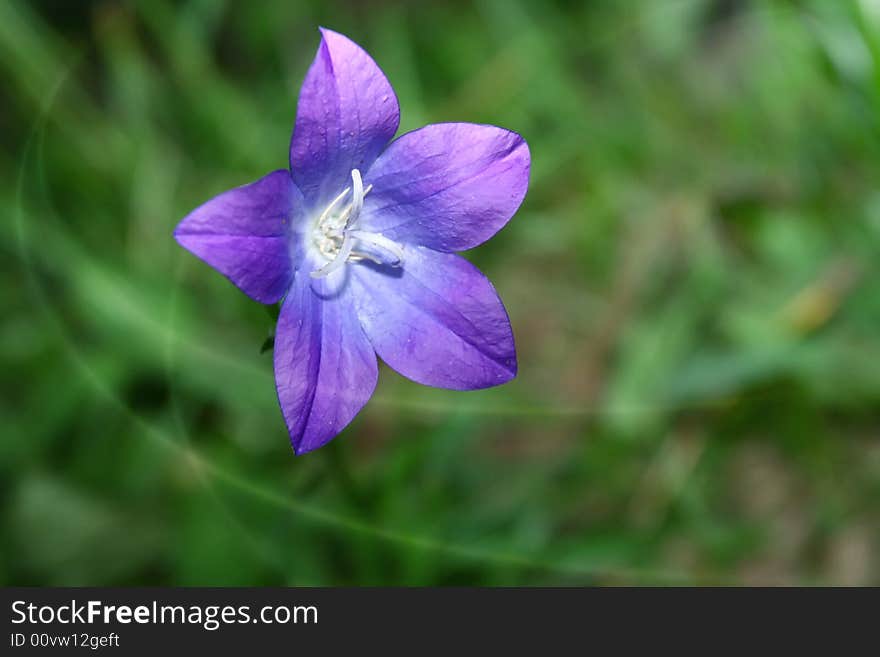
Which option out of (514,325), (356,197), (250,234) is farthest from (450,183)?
(514,325)

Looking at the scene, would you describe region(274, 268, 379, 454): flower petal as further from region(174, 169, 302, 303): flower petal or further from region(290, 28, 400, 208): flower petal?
region(290, 28, 400, 208): flower petal

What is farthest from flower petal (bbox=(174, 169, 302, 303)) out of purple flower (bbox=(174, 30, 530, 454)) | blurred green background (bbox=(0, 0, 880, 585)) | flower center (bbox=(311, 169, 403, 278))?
blurred green background (bbox=(0, 0, 880, 585))

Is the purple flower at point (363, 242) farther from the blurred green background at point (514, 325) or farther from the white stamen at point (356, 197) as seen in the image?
the blurred green background at point (514, 325)

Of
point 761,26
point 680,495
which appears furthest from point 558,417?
point 761,26

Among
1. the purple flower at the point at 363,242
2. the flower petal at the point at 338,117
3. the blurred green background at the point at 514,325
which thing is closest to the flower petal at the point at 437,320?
the purple flower at the point at 363,242

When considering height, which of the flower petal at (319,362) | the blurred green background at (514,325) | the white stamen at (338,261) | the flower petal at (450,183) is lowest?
the flower petal at (319,362)

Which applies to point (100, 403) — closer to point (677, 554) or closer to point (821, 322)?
point (677, 554)
